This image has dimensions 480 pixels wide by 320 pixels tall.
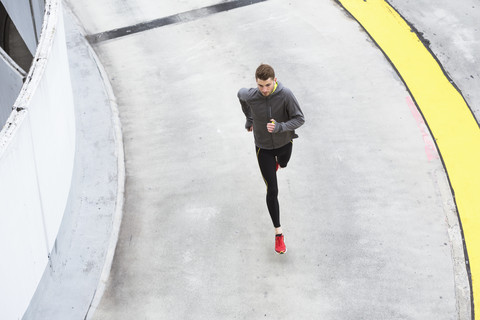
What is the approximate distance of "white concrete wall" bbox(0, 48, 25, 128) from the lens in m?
7.57

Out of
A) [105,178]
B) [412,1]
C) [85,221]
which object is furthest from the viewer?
[412,1]

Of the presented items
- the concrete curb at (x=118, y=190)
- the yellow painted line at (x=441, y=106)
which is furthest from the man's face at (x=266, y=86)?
the yellow painted line at (x=441, y=106)

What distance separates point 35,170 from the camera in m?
5.01

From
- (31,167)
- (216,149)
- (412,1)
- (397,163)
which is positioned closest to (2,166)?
(31,167)

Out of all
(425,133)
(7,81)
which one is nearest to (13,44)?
(7,81)

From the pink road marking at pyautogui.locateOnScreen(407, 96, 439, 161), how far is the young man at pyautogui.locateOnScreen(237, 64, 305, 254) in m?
1.93

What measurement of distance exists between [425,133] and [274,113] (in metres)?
2.52

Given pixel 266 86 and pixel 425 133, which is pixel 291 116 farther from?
pixel 425 133

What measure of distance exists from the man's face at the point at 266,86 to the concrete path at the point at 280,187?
165 centimetres

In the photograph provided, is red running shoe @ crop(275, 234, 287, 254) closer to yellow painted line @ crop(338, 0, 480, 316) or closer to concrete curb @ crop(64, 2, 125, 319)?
concrete curb @ crop(64, 2, 125, 319)

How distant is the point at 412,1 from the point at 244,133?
370 cm

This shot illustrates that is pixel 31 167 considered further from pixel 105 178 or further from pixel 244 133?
pixel 244 133

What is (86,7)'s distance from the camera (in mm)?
10492

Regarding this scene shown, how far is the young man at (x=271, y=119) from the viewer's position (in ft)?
19.3
